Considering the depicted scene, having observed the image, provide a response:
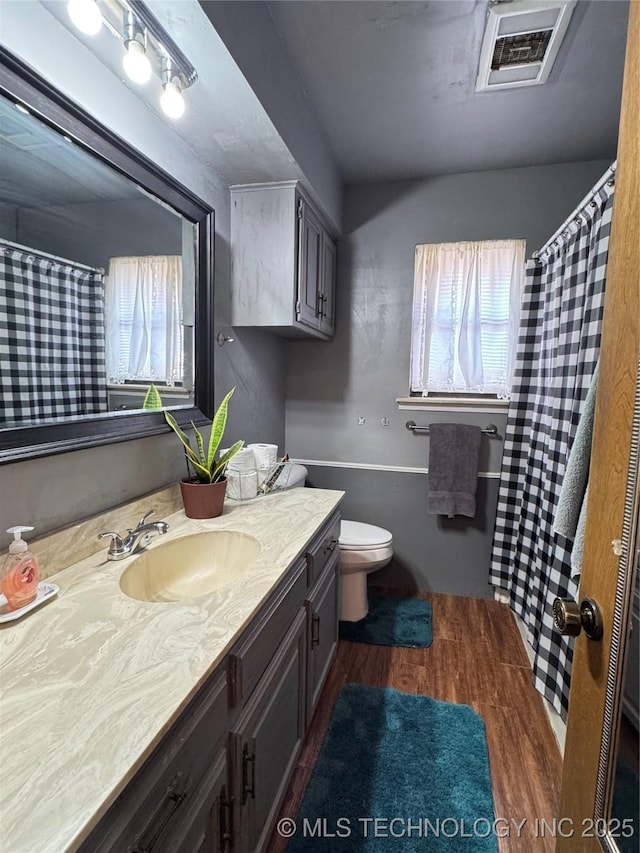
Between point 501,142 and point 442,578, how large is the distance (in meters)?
2.40

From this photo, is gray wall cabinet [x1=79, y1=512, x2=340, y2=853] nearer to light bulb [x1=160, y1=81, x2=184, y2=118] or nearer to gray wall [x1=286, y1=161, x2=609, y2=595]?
gray wall [x1=286, y1=161, x2=609, y2=595]

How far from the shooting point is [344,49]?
5.02ft

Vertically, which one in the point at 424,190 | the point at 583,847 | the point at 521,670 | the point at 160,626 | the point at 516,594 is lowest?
the point at 521,670

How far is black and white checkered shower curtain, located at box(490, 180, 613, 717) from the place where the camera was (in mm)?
1471

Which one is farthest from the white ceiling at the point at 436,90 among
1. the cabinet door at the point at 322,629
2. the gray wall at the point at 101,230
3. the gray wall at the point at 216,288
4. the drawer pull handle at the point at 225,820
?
the drawer pull handle at the point at 225,820

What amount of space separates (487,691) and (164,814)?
159 cm

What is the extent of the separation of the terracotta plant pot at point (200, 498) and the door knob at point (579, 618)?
1.08 meters

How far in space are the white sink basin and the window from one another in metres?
1.62

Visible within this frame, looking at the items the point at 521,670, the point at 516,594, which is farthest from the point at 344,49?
the point at 521,670

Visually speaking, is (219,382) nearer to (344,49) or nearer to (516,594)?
(344,49)

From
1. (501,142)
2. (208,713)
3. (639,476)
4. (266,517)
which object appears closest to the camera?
(639,476)

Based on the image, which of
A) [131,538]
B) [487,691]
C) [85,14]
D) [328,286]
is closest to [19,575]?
[131,538]

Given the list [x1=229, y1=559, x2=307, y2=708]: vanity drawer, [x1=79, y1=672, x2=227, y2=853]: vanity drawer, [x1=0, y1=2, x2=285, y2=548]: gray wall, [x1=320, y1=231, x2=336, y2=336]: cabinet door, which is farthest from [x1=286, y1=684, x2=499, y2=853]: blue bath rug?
[x1=320, y1=231, x2=336, y2=336]: cabinet door

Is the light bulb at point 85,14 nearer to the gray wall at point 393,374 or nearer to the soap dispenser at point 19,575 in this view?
the soap dispenser at point 19,575
